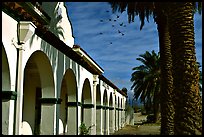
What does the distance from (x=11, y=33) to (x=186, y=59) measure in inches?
169

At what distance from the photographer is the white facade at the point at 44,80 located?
8547 mm

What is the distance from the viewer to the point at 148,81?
43438mm

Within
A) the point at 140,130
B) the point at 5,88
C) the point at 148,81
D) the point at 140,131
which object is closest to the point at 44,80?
the point at 5,88

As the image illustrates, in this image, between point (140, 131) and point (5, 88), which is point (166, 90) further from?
point (140, 131)

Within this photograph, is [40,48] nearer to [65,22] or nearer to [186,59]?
[186,59]

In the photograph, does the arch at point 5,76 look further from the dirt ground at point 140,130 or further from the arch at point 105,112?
the dirt ground at point 140,130

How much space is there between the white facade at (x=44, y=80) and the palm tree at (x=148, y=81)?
2007cm

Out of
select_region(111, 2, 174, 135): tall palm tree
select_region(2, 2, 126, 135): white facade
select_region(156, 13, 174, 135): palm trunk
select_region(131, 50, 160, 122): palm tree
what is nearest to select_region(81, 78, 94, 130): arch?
→ select_region(2, 2, 126, 135): white facade

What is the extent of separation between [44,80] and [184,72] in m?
6.09

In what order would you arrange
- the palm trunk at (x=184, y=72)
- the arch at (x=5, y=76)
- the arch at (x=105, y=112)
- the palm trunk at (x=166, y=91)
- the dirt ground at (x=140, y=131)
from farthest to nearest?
the dirt ground at (x=140, y=131), the arch at (x=105, y=112), the palm trunk at (x=166, y=91), the arch at (x=5, y=76), the palm trunk at (x=184, y=72)

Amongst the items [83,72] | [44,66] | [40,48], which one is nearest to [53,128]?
[44,66]

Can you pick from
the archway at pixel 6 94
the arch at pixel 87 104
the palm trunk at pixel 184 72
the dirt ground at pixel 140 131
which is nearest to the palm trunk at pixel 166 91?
the palm trunk at pixel 184 72

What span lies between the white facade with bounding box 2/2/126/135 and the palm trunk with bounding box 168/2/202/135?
156 inches

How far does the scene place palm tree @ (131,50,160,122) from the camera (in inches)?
1676
